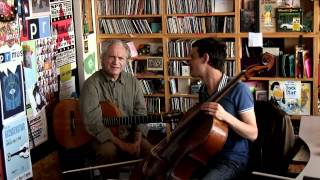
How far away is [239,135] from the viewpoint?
2.75m

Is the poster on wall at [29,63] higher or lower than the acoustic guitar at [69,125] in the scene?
higher

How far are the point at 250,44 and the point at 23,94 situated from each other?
2.20 metres

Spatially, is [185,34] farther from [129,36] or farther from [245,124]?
[245,124]

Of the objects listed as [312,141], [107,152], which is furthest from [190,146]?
[107,152]

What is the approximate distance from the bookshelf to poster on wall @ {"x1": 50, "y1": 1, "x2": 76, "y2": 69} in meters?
0.67

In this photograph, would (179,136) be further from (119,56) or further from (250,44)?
(250,44)

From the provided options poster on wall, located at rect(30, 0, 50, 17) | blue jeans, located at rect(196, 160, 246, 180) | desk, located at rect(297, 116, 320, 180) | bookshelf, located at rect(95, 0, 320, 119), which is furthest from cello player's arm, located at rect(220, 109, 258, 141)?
bookshelf, located at rect(95, 0, 320, 119)

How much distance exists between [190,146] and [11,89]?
5.16 feet

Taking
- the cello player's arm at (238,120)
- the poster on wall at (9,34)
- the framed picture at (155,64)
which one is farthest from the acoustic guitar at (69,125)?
the cello player's arm at (238,120)

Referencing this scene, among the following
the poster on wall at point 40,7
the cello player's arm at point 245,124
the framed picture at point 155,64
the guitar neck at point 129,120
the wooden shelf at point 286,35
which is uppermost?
the poster on wall at point 40,7

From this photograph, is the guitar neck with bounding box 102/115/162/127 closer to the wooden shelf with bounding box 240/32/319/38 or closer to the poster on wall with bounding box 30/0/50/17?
the poster on wall with bounding box 30/0/50/17

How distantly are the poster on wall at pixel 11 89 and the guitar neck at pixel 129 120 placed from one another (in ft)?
2.11

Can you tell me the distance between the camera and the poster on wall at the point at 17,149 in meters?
3.56

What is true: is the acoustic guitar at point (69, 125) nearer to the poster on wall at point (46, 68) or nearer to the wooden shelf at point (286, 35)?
the poster on wall at point (46, 68)
